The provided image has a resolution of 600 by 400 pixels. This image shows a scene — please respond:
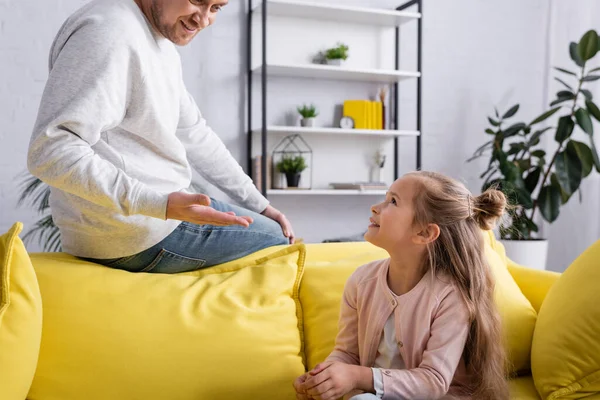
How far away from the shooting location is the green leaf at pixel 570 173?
154 inches

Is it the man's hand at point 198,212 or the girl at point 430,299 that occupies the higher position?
the man's hand at point 198,212

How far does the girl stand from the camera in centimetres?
140

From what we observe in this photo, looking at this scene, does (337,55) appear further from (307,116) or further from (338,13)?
(307,116)

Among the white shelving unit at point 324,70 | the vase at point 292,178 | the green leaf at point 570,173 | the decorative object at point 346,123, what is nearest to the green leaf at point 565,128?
the green leaf at point 570,173

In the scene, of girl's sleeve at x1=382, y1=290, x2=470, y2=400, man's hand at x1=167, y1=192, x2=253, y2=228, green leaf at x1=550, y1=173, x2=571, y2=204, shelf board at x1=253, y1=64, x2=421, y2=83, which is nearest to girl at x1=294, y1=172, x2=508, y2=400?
girl's sleeve at x1=382, y1=290, x2=470, y2=400

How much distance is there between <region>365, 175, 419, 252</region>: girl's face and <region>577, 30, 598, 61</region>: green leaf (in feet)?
9.61

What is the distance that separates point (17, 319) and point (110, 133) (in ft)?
1.61

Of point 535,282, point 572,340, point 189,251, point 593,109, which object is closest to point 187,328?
point 189,251

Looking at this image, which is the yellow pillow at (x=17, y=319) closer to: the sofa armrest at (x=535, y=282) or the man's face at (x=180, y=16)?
the man's face at (x=180, y=16)

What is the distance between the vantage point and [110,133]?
5.23 ft

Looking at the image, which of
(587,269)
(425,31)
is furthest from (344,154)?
(587,269)

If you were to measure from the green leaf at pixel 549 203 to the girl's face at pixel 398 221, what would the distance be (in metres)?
2.76

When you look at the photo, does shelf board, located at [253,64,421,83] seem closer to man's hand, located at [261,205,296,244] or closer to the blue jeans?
man's hand, located at [261,205,296,244]

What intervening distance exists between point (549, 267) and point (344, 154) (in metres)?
1.66
